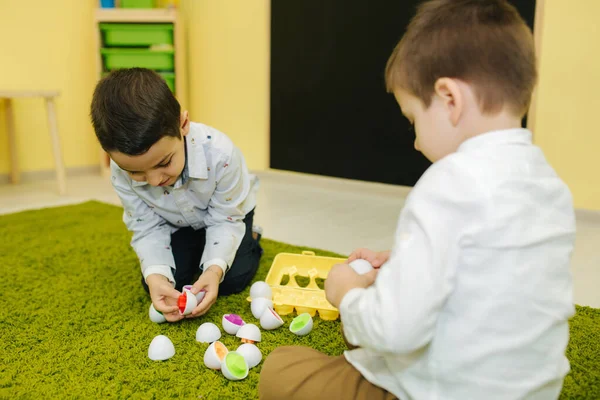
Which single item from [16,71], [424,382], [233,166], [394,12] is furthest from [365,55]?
[424,382]

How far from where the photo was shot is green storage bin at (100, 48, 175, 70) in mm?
2625

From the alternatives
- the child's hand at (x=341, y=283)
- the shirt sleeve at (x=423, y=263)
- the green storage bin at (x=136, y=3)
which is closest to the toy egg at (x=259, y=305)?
the child's hand at (x=341, y=283)

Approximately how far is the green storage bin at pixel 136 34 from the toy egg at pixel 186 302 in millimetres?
2025

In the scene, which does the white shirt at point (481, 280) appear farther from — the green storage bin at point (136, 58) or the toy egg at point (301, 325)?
the green storage bin at point (136, 58)

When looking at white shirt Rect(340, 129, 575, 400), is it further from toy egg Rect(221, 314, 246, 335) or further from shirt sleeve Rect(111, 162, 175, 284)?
shirt sleeve Rect(111, 162, 175, 284)

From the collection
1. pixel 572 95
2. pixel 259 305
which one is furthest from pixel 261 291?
pixel 572 95

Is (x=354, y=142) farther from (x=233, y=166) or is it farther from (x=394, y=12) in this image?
(x=233, y=166)

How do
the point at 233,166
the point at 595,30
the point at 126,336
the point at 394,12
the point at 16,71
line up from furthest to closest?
the point at 16,71
the point at 394,12
the point at 595,30
the point at 233,166
the point at 126,336

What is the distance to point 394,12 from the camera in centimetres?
213

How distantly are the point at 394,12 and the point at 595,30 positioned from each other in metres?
0.73

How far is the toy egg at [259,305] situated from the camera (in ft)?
3.24

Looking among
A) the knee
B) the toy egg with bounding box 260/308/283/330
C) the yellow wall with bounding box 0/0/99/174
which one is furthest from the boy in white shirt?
the yellow wall with bounding box 0/0/99/174

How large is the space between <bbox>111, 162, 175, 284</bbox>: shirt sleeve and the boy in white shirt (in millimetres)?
603

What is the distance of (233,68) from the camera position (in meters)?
2.75
